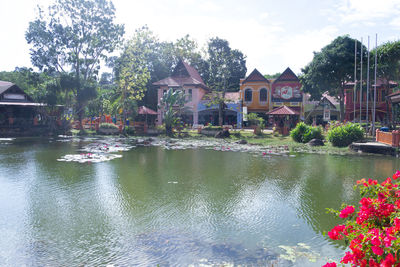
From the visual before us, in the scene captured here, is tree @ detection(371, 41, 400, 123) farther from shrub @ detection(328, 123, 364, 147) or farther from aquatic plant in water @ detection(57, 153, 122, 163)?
aquatic plant in water @ detection(57, 153, 122, 163)

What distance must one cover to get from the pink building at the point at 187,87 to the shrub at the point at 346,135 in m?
21.1

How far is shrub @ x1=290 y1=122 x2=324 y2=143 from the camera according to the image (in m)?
23.5

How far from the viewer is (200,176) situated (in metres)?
11.5

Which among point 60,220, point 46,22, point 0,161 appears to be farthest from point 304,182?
point 46,22

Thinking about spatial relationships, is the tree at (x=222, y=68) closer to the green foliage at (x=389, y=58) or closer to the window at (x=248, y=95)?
the window at (x=248, y=95)

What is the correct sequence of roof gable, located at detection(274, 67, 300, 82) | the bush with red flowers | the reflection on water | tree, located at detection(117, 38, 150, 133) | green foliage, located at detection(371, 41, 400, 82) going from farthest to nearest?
roof gable, located at detection(274, 67, 300, 82), tree, located at detection(117, 38, 150, 133), green foliage, located at detection(371, 41, 400, 82), the reflection on water, the bush with red flowers

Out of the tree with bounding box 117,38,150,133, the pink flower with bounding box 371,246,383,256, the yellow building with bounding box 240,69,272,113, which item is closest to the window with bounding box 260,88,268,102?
the yellow building with bounding box 240,69,272,113

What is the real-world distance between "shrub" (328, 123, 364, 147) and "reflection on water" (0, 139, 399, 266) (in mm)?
7575

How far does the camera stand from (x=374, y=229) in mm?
2863

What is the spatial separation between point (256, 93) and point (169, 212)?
34703 mm

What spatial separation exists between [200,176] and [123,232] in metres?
5.68

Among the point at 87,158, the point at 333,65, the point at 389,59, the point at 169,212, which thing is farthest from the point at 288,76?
the point at 169,212

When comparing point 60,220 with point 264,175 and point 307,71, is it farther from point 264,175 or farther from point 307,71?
point 307,71

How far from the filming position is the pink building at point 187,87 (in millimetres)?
39181
